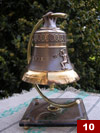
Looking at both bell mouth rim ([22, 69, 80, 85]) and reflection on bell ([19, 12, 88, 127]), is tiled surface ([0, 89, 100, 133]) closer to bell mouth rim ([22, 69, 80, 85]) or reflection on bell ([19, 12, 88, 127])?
reflection on bell ([19, 12, 88, 127])

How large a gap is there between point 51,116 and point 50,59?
44 centimetres

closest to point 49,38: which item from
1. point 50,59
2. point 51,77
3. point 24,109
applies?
point 50,59

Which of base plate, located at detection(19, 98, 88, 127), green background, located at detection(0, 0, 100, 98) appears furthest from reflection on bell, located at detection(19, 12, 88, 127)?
green background, located at detection(0, 0, 100, 98)

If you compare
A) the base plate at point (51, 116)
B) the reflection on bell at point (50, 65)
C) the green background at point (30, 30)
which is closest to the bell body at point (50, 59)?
the reflection on bell at point (50, 65)

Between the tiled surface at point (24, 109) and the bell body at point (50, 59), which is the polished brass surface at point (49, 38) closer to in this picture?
the bell body at point (50, 59)

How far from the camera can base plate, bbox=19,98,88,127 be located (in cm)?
118

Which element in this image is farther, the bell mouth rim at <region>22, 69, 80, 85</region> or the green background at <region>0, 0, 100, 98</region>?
the green background at <region>0, 0, 100, 98</region>

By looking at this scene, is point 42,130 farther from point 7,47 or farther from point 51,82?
point 7,47

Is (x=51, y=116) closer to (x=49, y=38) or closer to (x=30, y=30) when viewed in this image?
(x=49, y=38)

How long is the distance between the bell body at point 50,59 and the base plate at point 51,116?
0.29 m

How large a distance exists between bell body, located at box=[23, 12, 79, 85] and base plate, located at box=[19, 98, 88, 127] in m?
0.29

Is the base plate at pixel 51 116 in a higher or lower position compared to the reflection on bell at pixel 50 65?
lower

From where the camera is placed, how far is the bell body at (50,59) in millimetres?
1120

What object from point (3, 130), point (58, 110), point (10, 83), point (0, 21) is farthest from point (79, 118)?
point (0, 21)
